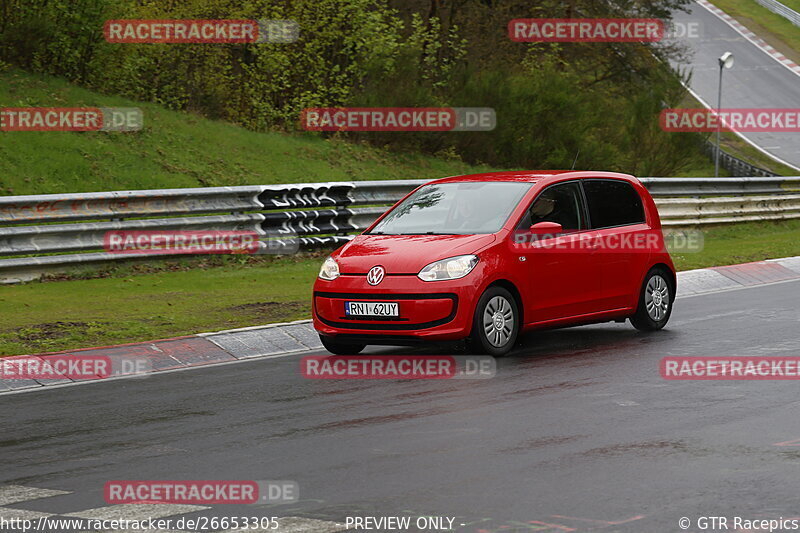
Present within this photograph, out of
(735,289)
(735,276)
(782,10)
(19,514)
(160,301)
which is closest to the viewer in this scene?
(19,514)

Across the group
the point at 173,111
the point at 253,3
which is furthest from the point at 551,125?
the point at 173,111

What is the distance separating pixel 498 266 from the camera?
434 inches

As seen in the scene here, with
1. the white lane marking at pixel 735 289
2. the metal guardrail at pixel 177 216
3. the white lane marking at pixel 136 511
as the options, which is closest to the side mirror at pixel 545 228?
the white lane marking at pixel 735 289

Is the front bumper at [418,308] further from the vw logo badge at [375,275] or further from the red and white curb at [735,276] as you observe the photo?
the red and white curb at [735,276]

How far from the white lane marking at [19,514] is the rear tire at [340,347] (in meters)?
5.37

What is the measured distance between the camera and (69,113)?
21734mm

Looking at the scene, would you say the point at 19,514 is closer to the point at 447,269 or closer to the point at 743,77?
the point at 447,269

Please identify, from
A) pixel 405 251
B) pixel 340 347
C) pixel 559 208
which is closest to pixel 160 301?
pixel 340 347

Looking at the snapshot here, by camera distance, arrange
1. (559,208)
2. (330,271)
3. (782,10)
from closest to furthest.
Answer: (330,271) < (559,208) < (782,10)

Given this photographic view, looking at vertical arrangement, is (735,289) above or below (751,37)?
below

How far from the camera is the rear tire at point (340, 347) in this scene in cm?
1140

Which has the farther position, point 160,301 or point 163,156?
point 163,156

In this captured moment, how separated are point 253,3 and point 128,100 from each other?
5031 mm

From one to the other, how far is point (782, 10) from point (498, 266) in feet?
237
